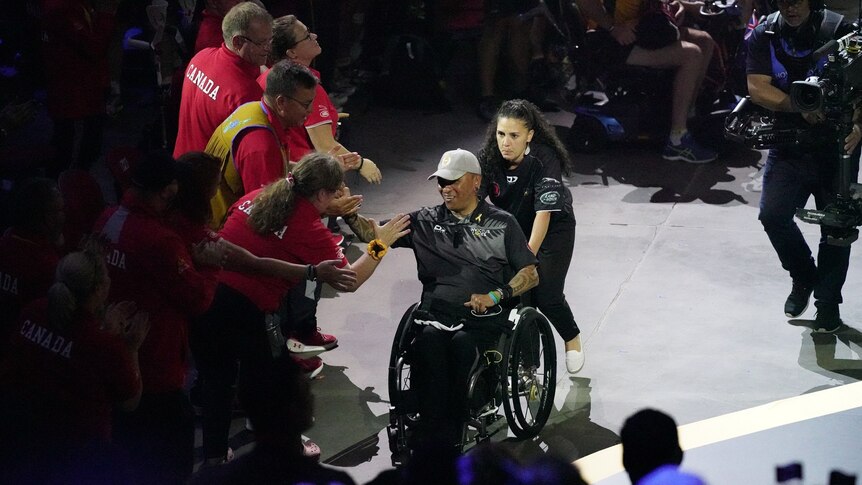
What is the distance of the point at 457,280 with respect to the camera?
4469 millimetres

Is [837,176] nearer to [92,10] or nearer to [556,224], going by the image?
[556,224]

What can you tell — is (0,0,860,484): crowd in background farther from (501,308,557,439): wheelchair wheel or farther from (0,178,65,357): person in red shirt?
(501,308,557,439): wheelchair wheel

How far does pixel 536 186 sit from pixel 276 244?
1300 millimetres

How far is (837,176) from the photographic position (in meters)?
5.24

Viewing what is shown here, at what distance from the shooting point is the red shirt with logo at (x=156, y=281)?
369 centimetres

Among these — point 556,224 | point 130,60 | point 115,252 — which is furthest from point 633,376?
point 130,60

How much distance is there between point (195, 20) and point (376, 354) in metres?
3.43

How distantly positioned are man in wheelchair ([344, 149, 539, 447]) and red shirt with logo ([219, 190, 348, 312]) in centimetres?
23

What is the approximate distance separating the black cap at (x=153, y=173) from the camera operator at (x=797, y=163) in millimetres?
3039

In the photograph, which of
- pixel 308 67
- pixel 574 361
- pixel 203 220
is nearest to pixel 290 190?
pixel 203 220

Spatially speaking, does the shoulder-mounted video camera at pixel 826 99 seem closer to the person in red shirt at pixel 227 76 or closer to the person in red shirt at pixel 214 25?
the person in red shirt at pixel 227 76

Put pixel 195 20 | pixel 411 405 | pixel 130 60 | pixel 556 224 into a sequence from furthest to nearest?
pixel 130 60 → pixel 195 20 → pixel 556 224 → pixel 411 405

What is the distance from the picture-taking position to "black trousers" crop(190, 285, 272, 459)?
424 centimetres

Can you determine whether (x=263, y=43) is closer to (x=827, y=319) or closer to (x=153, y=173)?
(x=153, y=173)
